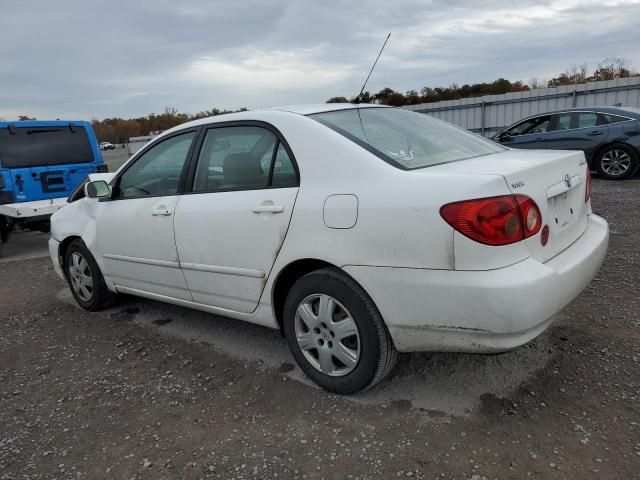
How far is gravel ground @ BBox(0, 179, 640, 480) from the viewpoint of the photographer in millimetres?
2271

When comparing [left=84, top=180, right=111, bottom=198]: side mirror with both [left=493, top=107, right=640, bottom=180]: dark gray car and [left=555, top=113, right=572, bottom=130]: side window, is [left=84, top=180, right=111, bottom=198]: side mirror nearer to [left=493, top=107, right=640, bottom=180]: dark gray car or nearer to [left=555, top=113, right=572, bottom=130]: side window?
[left=493, top=107, right=640, bottom=180]: dark gray car

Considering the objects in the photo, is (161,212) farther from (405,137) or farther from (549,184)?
(549,184)

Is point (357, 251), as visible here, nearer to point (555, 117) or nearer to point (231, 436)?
point (231, 436)

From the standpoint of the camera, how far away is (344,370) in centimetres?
274

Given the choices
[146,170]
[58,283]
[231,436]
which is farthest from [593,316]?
[58,283]

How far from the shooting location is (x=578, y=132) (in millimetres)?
9867

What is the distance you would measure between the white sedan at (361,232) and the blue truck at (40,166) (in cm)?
473

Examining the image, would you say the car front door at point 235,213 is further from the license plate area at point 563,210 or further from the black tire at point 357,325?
the license plate area at point 563,210

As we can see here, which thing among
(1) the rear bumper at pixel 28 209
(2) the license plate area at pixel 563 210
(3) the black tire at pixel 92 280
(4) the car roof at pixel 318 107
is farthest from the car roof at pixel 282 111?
(1) the rear bumper at pixel 28 209

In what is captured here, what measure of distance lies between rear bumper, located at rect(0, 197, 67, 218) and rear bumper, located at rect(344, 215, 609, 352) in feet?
21.1

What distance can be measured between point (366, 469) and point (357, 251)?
98 centimetres

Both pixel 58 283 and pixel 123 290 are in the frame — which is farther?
pixel 58 283

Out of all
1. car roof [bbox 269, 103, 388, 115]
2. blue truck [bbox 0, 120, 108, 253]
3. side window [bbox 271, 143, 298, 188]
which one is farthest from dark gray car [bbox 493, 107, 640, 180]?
side window [bbox 271, 143, 298, 188]

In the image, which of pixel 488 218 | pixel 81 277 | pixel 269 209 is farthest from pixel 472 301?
pixel 81 277
